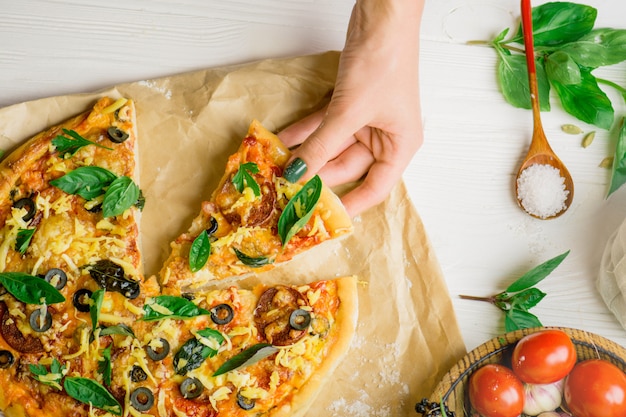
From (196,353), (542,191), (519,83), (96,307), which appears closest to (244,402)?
(196,353)

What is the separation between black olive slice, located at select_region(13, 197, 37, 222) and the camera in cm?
376

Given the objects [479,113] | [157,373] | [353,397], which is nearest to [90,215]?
[157,373]

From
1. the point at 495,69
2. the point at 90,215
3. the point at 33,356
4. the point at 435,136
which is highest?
the point at 495,69

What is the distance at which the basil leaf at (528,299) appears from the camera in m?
4.05

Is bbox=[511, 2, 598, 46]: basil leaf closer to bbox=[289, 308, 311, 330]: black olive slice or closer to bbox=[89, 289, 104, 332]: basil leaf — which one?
bbox=[289, 308, 311, 330]: black olive slice

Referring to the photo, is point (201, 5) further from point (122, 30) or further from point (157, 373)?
point (157, 373)

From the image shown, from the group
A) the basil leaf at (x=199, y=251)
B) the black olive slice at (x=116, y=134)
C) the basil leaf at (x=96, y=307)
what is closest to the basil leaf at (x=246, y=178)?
the basil leaf at (x=199, y=251)

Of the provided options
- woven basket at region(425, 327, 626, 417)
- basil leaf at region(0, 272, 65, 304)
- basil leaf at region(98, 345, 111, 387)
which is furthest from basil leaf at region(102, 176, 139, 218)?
woven basket at region(425, 327, 626, 417)

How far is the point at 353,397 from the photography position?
13.0 feet

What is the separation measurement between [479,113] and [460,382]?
5.53 ft

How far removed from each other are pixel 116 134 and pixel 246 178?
A: 813 millimetres

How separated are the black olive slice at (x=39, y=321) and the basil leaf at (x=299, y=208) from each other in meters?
1.35

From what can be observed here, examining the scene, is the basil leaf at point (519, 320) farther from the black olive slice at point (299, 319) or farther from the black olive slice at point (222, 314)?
the black olive slice at point (222, 314)

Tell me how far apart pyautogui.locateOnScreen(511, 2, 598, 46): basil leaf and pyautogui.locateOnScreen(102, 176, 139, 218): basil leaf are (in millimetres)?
2677
